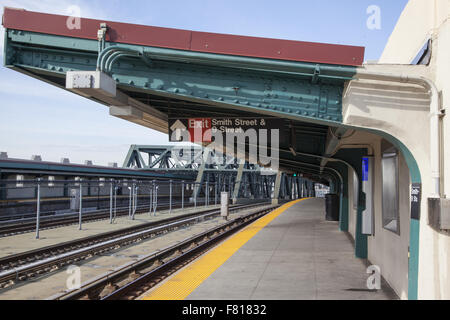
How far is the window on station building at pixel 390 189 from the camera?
7.22 metres

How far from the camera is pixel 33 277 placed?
915 centimetres

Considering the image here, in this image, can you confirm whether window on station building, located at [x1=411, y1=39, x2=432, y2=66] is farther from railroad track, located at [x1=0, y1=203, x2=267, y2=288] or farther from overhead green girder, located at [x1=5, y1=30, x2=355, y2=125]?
railroad track, located at [x1=0, y1=203, x2=267, y2=288]

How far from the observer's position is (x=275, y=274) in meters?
8.44

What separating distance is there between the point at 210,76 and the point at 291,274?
444cm

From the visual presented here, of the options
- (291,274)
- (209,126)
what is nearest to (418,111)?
(291,274)

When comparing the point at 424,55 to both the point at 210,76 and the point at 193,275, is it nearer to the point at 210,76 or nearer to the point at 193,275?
the point at 210,76

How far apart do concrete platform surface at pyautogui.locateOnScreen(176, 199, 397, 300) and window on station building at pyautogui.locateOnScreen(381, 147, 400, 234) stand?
125cm

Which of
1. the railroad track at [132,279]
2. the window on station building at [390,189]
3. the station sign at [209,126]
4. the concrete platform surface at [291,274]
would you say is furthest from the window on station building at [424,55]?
the railroad track at [132,279]

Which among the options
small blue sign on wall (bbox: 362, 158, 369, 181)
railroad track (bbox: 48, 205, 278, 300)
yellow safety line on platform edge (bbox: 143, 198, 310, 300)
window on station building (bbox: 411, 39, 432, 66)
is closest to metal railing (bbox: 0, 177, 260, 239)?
railroad track (bbox: 48, 205, 278, 300)

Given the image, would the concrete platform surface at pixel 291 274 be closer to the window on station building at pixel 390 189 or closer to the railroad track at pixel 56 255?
the window on station building at pixel 390 189

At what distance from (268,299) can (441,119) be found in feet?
12.2

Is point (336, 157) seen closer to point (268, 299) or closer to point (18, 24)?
point (268, 299)

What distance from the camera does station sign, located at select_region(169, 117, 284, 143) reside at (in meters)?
10.6

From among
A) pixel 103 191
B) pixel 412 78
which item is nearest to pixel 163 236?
→ pixel 412 78
